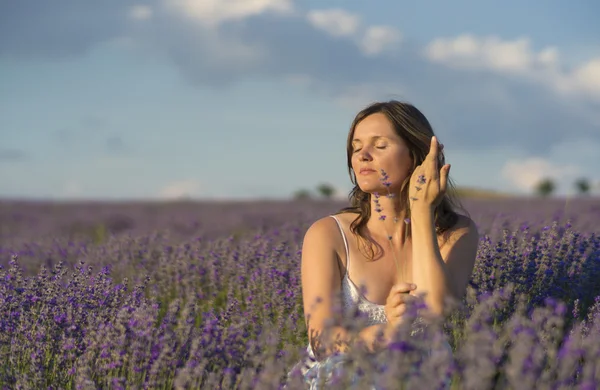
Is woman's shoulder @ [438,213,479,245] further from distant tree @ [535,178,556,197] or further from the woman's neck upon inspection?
distant tree @ [535,178,556,197]

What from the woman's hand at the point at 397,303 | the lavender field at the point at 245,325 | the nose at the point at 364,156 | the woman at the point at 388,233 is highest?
the nose at the point at 364,156

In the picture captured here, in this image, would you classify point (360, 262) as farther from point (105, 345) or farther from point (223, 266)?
point (223, 266)

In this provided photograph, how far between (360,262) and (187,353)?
72 cm

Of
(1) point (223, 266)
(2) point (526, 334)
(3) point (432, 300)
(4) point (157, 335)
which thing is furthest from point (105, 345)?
(1) point (223, 266)

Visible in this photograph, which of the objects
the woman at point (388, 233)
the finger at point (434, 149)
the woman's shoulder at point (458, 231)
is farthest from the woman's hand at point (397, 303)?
the woman's shoulder at point (458, 231)

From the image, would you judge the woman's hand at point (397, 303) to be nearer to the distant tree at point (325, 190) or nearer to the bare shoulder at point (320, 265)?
the bare shoulder at point (320, 265)

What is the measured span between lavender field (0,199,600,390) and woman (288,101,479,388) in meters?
0.16

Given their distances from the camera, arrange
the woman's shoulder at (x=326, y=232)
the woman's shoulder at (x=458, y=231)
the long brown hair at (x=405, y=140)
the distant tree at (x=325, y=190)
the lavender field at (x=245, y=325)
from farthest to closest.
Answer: the distant tree at (x=325, y=190), the woman's shoulder at (x=458, y=231), the long brown hair at (x=405, y=140), the woman's shoulder at (x=326, y=232), the lavender field at (x=245, y=325)

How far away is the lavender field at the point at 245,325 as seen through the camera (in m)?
1.81

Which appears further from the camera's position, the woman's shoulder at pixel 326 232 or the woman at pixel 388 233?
the woman's shoulder at pixel 326 232

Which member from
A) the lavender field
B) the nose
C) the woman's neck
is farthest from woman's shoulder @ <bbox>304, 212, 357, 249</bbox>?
the lavender field

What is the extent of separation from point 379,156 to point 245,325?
96 centimetres

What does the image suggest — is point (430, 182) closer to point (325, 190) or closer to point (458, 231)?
point (458, 231)

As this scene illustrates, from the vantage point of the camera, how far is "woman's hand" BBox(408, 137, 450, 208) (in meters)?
2.53
